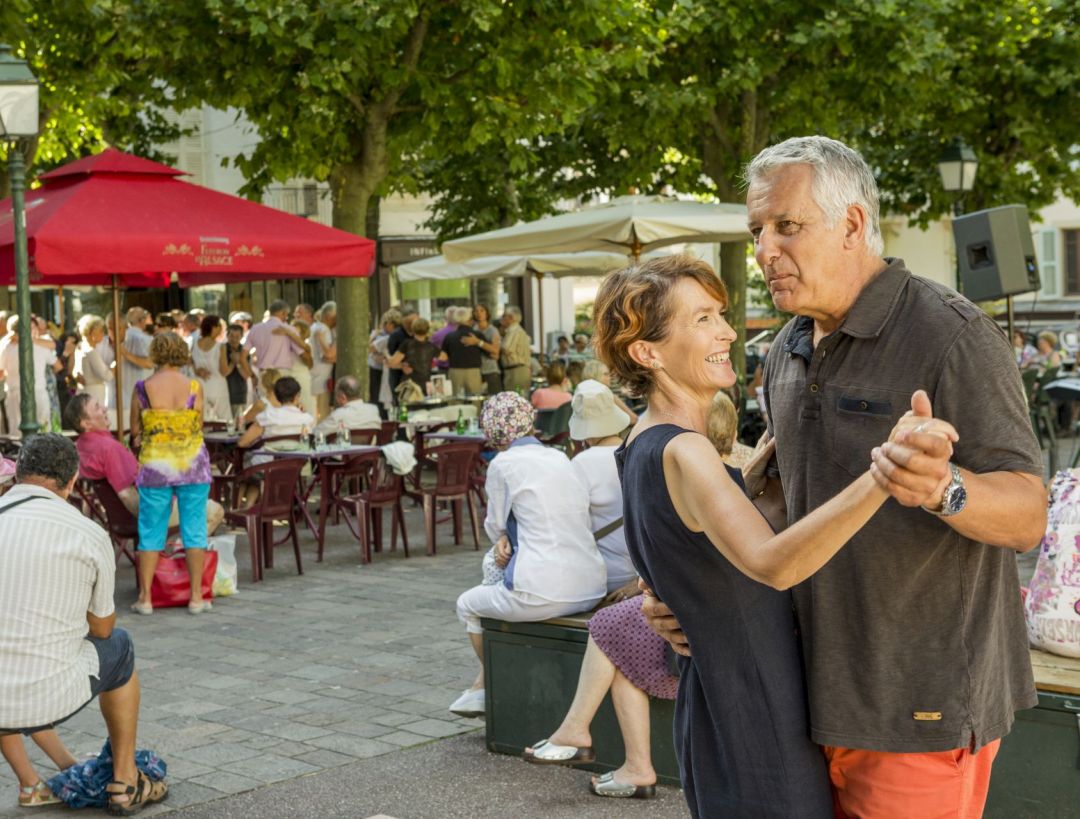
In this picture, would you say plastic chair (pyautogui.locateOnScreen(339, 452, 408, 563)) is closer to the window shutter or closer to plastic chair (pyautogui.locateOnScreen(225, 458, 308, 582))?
plastic chair (pyautogui.locateOnScreen(225, 458, 308, 582))

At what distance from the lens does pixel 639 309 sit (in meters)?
3.04

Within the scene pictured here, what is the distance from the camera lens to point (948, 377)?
256 centimetres

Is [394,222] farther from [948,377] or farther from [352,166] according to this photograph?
[948,377]

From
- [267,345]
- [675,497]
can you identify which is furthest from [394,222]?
[675,497]

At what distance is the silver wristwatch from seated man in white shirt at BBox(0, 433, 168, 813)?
3748 millimetres

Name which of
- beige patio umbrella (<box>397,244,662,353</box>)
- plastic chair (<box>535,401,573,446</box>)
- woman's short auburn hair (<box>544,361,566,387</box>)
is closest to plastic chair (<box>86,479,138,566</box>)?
plastic chair (<box>535,401,573,446</box>)

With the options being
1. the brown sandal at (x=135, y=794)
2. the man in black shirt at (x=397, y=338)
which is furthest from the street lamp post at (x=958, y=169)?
the brown sandal at (x=135, y=794)

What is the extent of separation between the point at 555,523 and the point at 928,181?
64.4 feet

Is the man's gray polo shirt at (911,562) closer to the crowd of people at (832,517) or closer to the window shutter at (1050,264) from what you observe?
the crowd of people at (832,517)

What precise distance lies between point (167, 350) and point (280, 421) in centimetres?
220

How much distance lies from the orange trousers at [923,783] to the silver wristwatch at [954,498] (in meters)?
0.51

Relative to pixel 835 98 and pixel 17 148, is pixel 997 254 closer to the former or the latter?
pixel 17 148

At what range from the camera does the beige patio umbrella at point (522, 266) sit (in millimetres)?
22469

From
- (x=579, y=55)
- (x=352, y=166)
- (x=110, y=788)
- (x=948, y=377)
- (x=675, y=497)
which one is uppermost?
(x=579, y=55)
